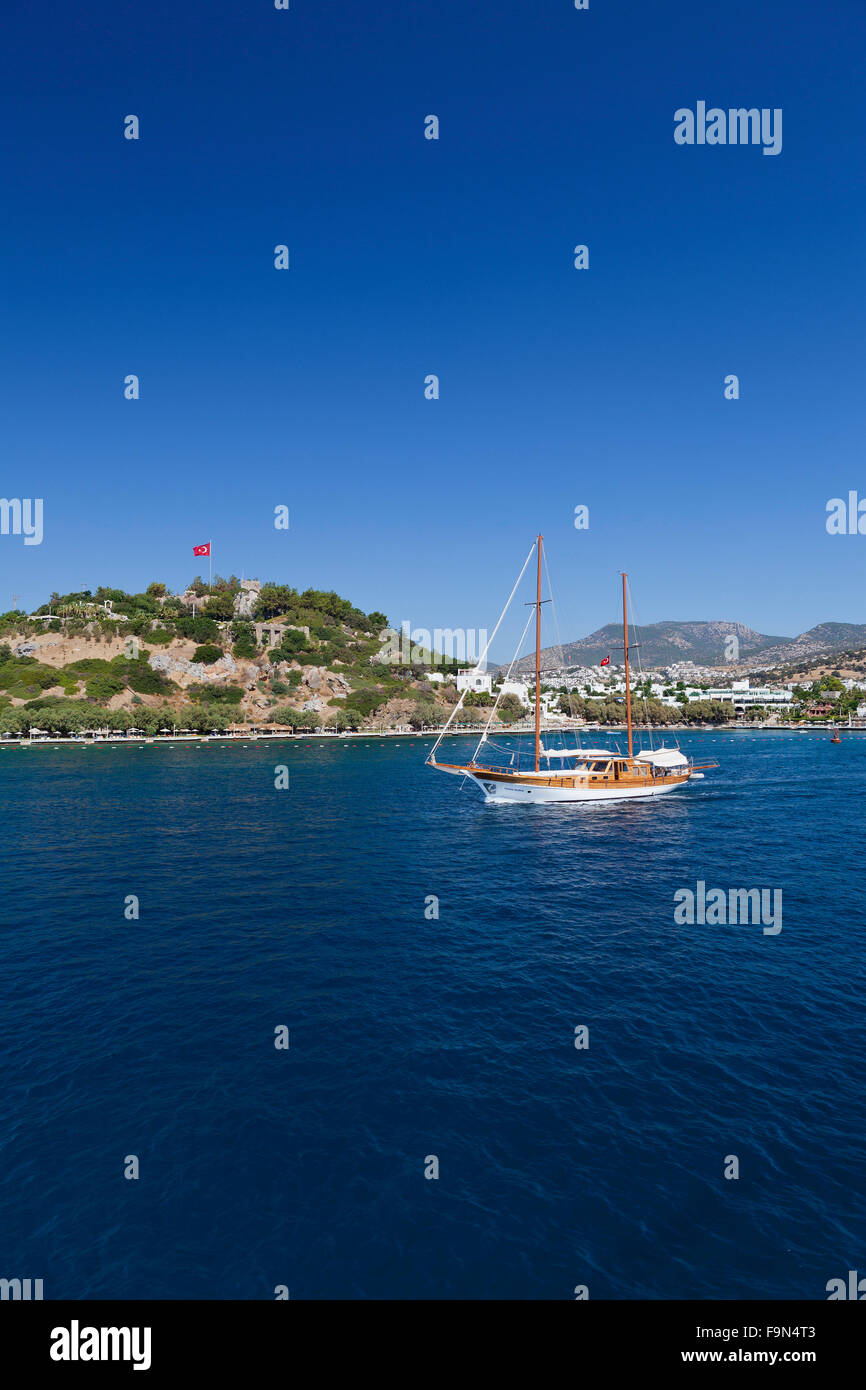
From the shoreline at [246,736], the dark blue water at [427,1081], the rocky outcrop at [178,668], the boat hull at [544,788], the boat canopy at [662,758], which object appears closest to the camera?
the dark blue water at [427,1081]

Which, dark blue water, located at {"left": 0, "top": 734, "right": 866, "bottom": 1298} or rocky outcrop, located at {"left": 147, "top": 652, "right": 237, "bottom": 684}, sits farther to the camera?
rocky outcrop, located at {"left": 147, "top": 652, "right": 237, "bottom": 684}

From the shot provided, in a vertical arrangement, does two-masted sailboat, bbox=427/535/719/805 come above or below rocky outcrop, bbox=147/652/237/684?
below

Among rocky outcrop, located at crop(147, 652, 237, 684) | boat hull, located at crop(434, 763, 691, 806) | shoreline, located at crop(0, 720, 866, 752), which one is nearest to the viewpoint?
boat hull, located at crop(434, 763, 691, 806)

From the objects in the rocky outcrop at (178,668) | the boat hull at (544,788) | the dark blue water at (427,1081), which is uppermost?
the rocky outcrop at (178,668)

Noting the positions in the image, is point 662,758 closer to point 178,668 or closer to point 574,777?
point 574,777

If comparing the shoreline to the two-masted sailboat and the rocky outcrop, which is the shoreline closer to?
the rocky outcrop

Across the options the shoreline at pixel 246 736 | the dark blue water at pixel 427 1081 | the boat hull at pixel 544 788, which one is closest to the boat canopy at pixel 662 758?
the boat hull at pixel 544 788

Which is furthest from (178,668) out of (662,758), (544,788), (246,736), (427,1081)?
(427,1081)

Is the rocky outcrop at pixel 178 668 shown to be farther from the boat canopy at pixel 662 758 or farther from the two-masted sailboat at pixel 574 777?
the boat canopy at pixel 662 758

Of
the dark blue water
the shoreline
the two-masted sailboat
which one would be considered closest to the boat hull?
the two-masted sailboat

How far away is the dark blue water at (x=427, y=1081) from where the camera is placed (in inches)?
539

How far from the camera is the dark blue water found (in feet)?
44.9
